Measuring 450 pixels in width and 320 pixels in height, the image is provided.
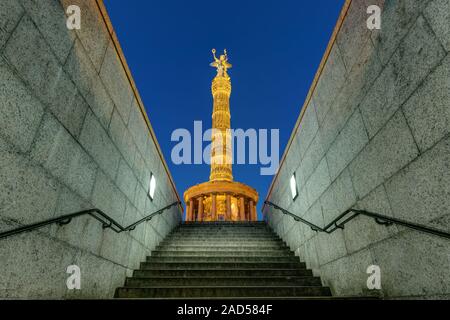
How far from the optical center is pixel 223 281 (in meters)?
4.77

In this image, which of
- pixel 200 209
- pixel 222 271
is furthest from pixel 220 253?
pixel 200 209

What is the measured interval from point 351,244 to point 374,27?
119 inches

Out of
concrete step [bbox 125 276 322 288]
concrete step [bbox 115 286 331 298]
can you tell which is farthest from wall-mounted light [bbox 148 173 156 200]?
concrete step [bbox 115 286 331 298]

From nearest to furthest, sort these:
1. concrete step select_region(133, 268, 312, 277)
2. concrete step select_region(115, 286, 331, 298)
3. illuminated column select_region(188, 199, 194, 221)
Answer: concrete step select_region(115, 286, 331, 298), concrete step select_region(133, 268, 312, 277), illuminated column select_region(188, 199, 194, 221)

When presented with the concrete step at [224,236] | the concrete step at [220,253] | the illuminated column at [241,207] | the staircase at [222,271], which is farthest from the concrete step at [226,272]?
the illuminated column at [241,207]

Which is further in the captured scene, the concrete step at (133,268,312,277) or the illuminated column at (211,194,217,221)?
the illuminated column at (211,194,217,221)

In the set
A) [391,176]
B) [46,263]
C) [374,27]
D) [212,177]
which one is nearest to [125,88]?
[46,263]

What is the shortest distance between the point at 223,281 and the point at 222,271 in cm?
38

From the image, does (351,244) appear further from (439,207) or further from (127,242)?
(127,242)

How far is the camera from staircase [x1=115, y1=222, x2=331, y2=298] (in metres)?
4.22

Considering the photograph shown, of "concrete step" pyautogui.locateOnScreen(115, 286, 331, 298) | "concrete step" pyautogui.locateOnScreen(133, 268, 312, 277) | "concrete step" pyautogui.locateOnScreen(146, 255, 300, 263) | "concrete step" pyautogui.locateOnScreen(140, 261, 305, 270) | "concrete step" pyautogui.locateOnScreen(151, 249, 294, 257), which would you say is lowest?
"concrete step" pyautogui.locateOnScreen(115, 286, 331, 298)

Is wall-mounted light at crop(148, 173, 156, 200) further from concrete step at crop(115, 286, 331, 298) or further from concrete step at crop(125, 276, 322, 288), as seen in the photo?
concrete step at crop(115, 286, 331, 298)
